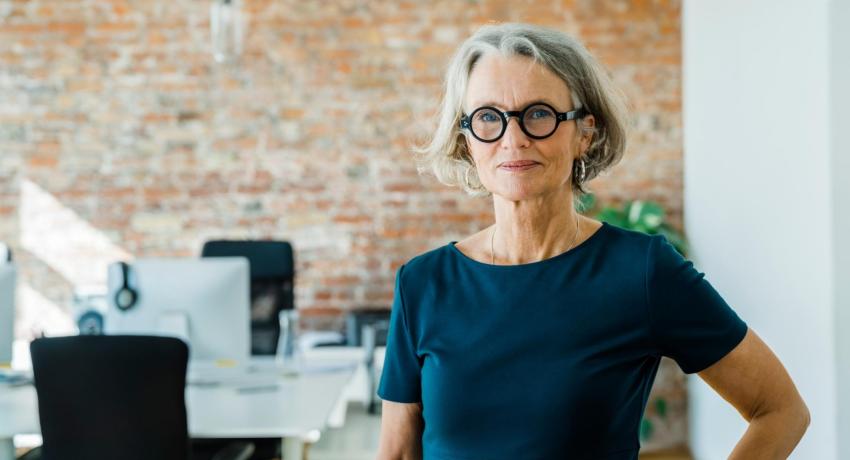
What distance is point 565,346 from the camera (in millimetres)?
1236

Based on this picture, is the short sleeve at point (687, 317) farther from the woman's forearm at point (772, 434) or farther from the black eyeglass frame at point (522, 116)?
the black eyeglass frame at point (522, 116)

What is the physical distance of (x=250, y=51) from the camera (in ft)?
17.5

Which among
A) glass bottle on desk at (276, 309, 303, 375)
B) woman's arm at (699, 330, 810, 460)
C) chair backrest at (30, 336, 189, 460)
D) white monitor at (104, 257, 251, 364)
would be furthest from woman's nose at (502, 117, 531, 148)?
glass bottle on desk at (276, 309, 303, 375)

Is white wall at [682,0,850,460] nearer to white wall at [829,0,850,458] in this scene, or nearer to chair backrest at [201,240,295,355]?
white wall at [829,0,850,458]

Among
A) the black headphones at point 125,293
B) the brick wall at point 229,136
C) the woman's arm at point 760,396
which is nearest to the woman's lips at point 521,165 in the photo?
the woman's arm at point 760,396

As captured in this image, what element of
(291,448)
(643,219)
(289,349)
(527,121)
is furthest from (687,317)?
(643,219)

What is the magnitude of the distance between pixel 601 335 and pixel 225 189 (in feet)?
14.5

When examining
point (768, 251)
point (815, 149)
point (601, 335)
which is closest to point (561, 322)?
point (601, 335)

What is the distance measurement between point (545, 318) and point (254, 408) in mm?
1853

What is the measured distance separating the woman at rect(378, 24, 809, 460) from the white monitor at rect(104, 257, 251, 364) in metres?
1.92

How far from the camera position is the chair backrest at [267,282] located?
417cm

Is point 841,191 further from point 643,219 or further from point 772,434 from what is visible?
point 643,219

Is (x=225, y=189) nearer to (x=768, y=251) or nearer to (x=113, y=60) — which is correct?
(x=113, y=60)

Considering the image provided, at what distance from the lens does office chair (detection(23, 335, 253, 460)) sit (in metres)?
2.23
